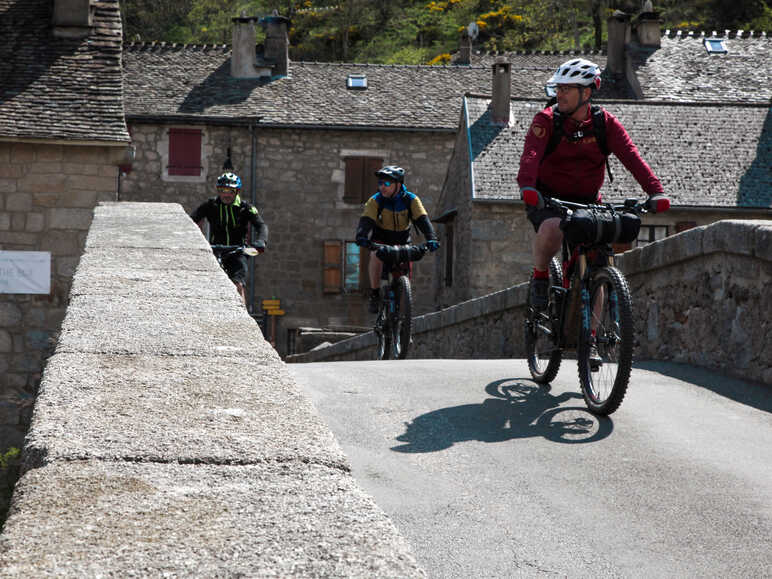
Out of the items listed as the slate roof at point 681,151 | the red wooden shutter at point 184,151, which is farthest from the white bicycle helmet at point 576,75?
the red wooden shutter at point 184,151

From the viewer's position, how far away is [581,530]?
3680 millimetres

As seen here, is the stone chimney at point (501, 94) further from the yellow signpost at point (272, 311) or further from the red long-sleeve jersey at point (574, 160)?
the red long-sleeve jersey at point (574, 160)

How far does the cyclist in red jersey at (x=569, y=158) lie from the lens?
18.9 feet

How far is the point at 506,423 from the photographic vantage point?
17.4 feet

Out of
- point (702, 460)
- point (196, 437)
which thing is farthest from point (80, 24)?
point (196, 437)

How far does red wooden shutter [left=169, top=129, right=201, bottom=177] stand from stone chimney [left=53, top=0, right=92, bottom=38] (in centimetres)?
1336

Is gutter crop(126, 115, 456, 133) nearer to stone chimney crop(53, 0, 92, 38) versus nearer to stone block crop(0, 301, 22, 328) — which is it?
stone chimney crop(53, 0, 92, 38)

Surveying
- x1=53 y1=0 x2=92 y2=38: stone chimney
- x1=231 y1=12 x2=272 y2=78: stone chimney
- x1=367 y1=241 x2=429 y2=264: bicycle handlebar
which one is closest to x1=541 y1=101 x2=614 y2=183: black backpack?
x1=367 y1=241 x2=429 y2=264: bicycle handlebar

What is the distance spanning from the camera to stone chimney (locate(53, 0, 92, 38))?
18656mm

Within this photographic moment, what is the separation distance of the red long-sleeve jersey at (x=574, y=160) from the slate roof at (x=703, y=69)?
28.2m

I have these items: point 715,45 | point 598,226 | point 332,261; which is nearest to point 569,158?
→ point 598,226

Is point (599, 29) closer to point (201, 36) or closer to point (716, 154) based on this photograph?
point (201, 36)

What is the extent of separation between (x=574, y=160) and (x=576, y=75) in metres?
0.50

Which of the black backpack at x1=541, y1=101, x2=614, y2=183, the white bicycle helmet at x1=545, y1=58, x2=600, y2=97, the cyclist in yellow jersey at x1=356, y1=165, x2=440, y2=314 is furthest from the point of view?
the cyclist in yellow jersey at x1=356, y1=165, x2=440, y2=314
